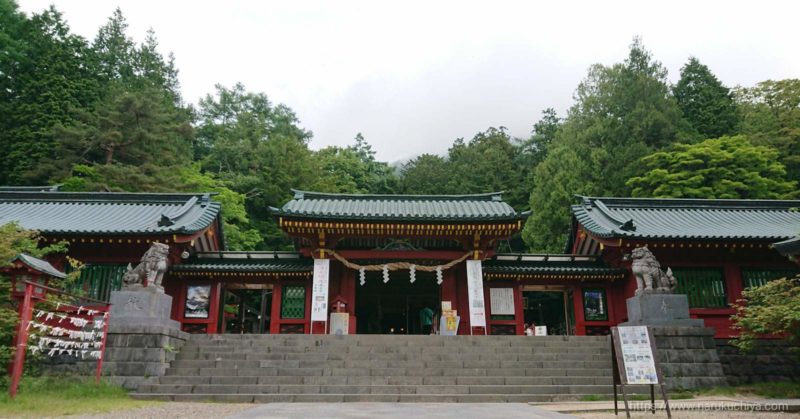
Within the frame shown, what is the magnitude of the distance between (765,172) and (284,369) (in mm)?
29067

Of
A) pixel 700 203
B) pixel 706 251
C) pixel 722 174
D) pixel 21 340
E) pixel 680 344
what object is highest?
pixel 722 174

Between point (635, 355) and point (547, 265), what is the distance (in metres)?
10.5

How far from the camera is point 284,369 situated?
12.3 m

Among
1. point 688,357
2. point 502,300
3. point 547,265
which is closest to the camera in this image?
point 688,357

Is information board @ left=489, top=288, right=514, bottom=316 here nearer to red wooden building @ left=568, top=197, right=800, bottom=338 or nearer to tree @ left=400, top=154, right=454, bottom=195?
red wooden building @ left=568, top=197, right=800, bottom=338

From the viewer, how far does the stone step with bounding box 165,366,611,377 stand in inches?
477

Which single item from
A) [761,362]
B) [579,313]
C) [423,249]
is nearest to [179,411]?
[423,249]

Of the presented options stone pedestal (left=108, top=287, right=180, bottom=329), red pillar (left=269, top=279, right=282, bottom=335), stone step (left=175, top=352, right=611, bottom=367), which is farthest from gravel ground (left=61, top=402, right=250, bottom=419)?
red pillar (left=269, top=279, right=282, bottom=335)

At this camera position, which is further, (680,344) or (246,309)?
(246,309)

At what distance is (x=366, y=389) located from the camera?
11.1 m

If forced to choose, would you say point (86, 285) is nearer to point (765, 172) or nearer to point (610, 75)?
point (765, 172)

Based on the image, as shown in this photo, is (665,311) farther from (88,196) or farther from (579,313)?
(88,196)

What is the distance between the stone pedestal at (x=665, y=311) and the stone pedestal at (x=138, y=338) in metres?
12.2

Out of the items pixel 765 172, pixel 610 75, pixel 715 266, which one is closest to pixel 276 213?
pixel 715 266
